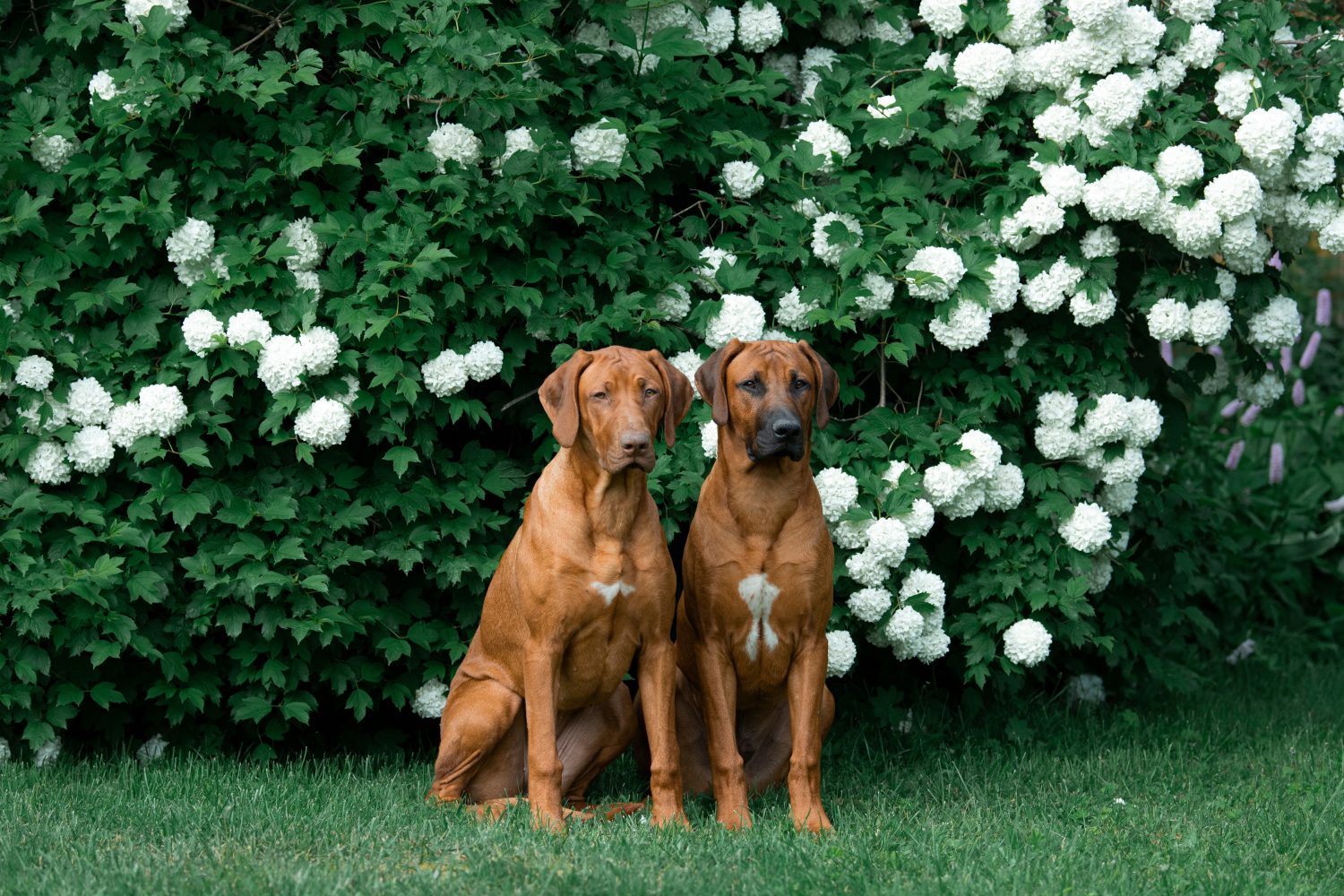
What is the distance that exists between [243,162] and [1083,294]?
316cm

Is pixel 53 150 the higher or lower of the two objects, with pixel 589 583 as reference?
higher

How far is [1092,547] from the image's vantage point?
5.59 meters

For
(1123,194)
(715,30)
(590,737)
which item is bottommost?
(590,737)

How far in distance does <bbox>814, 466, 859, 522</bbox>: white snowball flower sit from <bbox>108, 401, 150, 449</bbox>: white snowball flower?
7.92 feet

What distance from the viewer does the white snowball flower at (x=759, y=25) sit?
18.6ft

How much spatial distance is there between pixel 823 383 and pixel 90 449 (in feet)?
8.48

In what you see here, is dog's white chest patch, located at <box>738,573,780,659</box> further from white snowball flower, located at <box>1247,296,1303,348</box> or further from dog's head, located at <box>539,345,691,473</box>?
white snowball flower, located at <box>1247,296,1303,348</box>

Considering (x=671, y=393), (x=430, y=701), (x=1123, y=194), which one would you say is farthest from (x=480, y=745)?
(x=1123, y=194)

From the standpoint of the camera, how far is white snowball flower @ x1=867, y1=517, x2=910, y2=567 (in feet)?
17.1

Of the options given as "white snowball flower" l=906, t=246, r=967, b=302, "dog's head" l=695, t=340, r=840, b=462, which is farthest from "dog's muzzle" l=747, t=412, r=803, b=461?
"white snowball flower" l=906, t=246, r=967, b=302

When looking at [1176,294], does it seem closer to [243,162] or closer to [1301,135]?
[1301,135]

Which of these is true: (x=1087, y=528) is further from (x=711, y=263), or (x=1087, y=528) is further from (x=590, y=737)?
(x=590, y=737)

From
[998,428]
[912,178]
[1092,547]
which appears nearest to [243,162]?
[912,178]

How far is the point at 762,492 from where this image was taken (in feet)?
15.3
